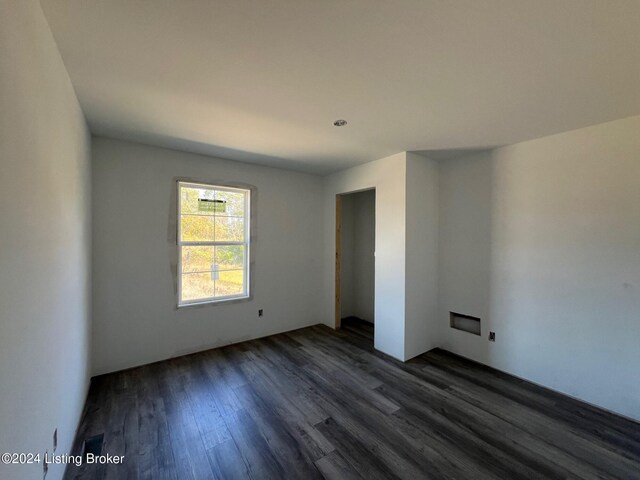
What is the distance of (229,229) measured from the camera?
3.64 meters

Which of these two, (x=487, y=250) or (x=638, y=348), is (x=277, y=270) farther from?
(x=638, y=348)

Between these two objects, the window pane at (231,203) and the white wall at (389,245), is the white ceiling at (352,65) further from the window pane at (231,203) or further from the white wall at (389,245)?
the window pane at (231,203)

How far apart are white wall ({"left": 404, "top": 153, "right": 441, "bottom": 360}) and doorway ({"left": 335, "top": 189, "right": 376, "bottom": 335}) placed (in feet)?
4.00

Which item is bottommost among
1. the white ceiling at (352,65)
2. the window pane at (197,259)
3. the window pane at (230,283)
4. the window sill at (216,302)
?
the window sill at (216,302)

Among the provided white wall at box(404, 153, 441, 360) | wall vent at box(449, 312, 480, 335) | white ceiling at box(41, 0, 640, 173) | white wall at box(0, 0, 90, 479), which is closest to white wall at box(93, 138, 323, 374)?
white ceiling at box(41, 0, 640, 173)

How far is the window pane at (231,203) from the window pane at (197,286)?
34.6 inches

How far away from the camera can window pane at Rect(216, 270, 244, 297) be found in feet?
11.7

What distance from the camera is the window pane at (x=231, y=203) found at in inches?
141

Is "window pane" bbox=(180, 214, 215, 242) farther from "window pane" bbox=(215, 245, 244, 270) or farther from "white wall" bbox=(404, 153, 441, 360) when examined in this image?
"white wall" bbox=(404, 153, 441, 360)

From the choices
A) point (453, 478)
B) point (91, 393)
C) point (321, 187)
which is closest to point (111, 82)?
point (91, 393)

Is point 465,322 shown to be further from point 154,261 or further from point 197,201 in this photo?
point 154,261

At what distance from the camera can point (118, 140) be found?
284 cm

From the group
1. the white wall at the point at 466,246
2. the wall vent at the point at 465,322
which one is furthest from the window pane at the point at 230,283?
the wall vent at the point at 465,322

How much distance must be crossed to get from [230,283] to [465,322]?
3124mm
